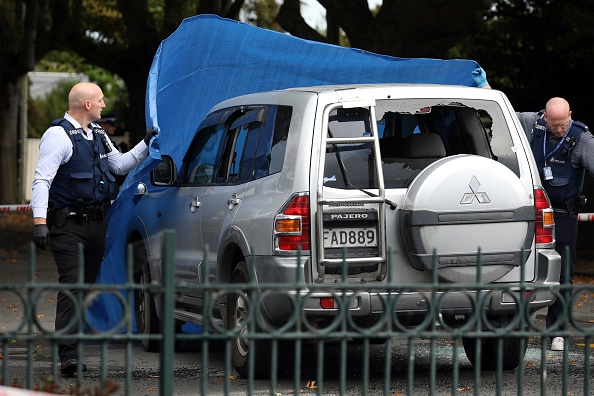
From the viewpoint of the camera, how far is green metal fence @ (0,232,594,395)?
4191mm

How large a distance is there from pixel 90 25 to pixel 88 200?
21.6 meters

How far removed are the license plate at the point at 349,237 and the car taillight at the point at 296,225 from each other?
0.47 ft

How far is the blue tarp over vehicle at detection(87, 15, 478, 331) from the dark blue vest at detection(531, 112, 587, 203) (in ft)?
4.06

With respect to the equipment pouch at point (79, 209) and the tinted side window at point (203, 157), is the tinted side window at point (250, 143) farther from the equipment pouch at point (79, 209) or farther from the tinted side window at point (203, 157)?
the equipment pouch at point (79, 209)

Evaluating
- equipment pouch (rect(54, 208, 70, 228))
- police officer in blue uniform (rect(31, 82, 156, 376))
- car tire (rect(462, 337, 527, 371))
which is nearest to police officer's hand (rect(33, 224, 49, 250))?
police officer in blue uniform (rect(31, 82, 156, 376))

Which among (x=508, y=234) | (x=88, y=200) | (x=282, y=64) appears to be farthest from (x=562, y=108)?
(x=88, y=200)

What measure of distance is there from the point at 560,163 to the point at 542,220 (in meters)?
1.82

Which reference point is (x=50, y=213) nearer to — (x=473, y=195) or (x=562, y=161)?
(x=473, y=195)

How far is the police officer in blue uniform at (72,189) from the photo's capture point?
7.95m

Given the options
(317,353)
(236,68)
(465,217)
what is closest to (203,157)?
(236,68)

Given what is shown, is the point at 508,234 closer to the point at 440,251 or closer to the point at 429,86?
the point at 440,251

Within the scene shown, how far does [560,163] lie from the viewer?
927cm

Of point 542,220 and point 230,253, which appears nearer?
point 542,220

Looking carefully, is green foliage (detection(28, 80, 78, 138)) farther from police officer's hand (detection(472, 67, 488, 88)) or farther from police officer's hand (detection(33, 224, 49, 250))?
A: police officer's hand (detection(33, 224, 49, 250))
